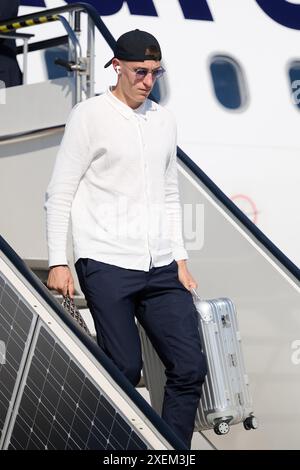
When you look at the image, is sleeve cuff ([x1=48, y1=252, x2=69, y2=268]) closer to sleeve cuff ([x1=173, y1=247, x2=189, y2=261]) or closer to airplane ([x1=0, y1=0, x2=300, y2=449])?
sleeve cuff ([x1=173, y1=247, x2=189, y2=261])

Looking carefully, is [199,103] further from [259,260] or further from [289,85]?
[259,260]

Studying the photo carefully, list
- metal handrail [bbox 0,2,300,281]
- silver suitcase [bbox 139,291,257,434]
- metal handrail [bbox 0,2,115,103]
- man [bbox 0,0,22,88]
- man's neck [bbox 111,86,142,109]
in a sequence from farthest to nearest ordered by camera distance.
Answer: man [bbox 0,0,22,88] < metal handrail [bbox 0,2,115,103] < metal handrail [bbox 0,2,300,281] < silver suitcase [bbox 139,291,257,434] < man's neck [bbox 111,86,142,109]

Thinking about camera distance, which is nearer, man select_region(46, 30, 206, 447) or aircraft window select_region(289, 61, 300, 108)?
man select_region(46, 30, 206, 447)

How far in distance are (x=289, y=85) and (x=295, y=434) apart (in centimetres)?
501

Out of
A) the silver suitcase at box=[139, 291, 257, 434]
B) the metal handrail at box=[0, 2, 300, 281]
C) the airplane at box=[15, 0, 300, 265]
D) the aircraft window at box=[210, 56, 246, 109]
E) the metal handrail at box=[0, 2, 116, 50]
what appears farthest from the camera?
the aircraft window at box=[210, 56, 246, 109]

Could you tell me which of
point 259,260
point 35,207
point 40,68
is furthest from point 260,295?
point 40,68

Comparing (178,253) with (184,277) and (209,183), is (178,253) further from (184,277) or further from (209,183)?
(209,183)

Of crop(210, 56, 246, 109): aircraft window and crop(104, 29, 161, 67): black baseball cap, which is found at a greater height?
crop(104, 29, 161, 67): black baseball cap

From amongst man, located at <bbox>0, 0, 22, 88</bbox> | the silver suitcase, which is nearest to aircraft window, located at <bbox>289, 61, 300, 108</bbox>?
man, located at <bbox>0, 0, 22, 88</bbox>

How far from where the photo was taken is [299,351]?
5.88 meters

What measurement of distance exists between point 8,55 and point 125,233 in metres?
2.87

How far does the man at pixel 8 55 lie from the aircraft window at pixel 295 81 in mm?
3806

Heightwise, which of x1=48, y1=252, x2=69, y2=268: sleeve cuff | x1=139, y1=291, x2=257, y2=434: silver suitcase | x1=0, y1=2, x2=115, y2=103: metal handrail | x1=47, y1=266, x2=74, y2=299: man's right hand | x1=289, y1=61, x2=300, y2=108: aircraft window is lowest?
x1=289, y1=61, x2=300, y2=108: aircraft window

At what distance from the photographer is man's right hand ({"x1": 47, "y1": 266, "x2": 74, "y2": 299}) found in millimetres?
4371
